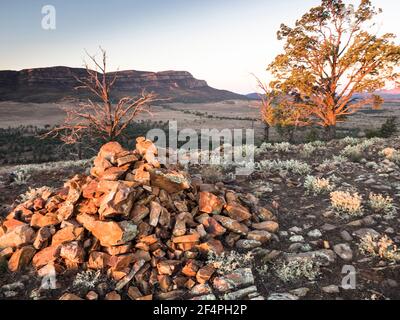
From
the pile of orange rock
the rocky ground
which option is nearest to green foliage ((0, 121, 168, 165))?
the rocky ground

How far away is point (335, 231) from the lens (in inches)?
251

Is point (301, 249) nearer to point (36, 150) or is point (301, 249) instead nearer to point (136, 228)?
point (136, 228)

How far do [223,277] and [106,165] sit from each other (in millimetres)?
3443

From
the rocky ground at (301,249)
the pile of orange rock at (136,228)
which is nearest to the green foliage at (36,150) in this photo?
the rocky ground at (301,249)

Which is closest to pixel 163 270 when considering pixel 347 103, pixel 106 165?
pixel 106 165

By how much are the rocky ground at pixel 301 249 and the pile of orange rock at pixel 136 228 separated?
6.3 inches

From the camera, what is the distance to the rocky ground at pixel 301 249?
4.83m

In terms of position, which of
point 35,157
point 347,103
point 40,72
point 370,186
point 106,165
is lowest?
point 35,157

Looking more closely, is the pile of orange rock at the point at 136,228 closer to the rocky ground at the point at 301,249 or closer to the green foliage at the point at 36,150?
the rocky ground at the point at 301,249

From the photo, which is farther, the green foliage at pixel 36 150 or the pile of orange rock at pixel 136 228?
the green foliage at pixel 36 150

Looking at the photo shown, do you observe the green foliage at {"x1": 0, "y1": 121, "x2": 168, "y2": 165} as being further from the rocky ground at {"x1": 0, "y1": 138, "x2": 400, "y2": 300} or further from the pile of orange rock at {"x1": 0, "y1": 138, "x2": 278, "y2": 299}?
the pile of orange rock at {"x1": 0, "y1": 138, "x2": 278, "y2": 299}

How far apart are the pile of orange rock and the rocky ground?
160mm
